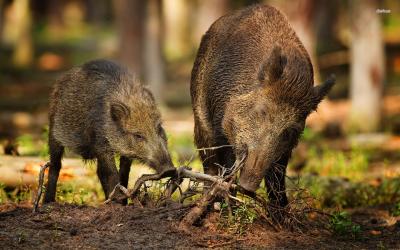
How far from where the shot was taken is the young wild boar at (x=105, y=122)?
23.9 ft

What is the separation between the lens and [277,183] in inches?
276

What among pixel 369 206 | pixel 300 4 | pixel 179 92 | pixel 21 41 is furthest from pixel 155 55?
pixel 369 206

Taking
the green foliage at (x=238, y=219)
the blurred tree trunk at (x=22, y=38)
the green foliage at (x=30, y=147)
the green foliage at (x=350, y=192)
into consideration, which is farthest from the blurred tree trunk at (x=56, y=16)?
the green foliage at (x=238, y=219)

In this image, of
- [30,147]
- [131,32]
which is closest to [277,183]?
[30,147]

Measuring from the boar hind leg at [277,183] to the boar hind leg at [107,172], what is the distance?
1.40 m

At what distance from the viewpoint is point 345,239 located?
6.84m

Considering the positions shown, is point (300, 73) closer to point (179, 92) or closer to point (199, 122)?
point (199, 122)

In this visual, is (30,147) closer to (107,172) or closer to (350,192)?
(107,172)

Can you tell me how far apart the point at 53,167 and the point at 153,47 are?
14803 millimetres

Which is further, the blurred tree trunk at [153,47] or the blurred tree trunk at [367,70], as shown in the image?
the blurred tree trunk at [153,47]

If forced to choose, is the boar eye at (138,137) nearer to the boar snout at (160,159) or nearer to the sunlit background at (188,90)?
the boar snout at (160,159)

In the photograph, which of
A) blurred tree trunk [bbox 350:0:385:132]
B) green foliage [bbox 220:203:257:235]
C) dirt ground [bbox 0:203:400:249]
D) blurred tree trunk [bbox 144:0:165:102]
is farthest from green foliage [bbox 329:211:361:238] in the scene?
blurred tree trunk [bbox 144:0:165:102]

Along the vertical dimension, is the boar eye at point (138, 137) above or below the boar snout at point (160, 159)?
above

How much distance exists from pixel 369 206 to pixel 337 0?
91.8 ft
